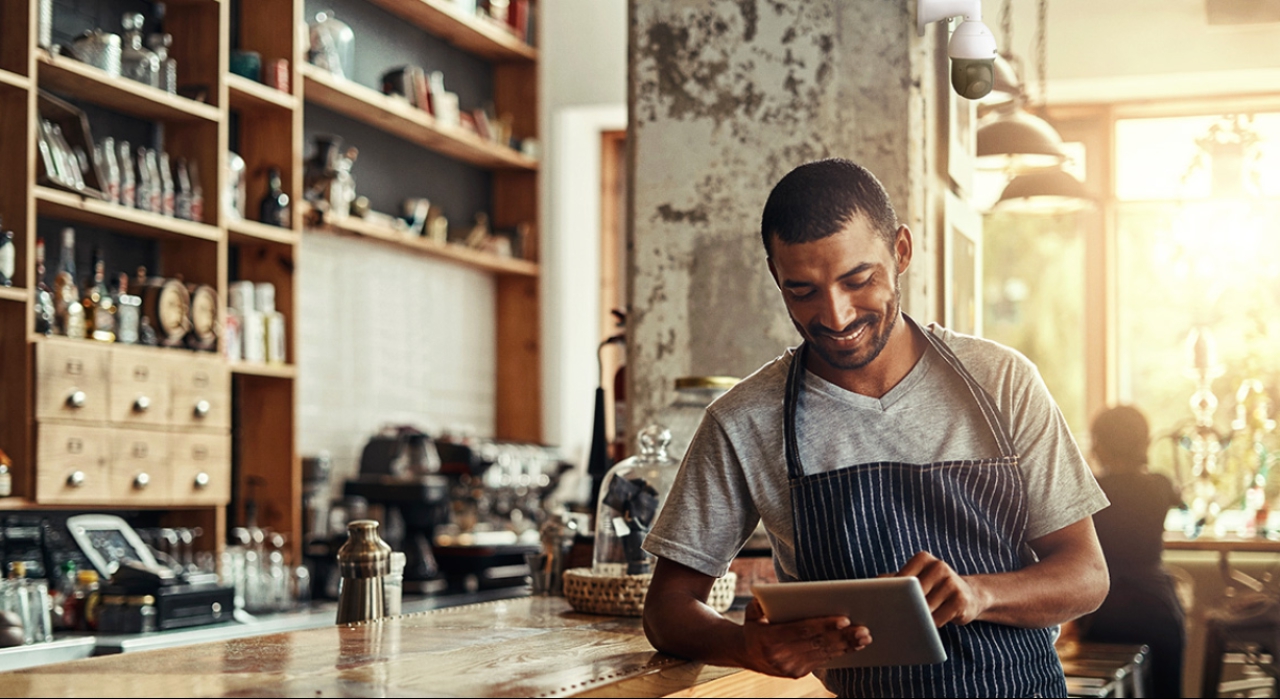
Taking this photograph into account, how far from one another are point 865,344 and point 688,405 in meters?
1.20

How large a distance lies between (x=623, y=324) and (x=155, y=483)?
2041 millimetres

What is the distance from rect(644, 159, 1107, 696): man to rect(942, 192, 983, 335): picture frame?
4.81 ft

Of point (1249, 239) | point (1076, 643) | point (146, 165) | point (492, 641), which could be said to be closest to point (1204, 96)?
point (1249, 239)

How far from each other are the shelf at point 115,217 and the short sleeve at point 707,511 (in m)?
3.13

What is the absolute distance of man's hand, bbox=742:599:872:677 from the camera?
169cm

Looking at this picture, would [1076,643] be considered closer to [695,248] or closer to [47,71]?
[695,248]

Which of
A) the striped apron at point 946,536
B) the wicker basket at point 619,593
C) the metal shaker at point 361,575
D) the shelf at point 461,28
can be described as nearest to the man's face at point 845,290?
the striped apron at point 946,536

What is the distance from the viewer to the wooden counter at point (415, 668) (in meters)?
1.68

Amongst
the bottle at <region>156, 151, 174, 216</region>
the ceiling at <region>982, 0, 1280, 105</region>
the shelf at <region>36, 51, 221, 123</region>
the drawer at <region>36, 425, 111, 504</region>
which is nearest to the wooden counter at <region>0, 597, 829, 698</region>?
the drawer at <region>36, 425, 111, 504</region>

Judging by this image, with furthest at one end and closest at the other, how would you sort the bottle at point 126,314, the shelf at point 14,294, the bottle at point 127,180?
the bottle at point 127,180 → the bottle at point 126,314 → the shelf at point 14,294

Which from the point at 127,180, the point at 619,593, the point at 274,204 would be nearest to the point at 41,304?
the point at 127,180

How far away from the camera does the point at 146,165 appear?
4953 mm

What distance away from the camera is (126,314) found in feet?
15.6

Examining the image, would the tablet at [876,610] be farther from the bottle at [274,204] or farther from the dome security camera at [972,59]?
the bottle at [274,204]
